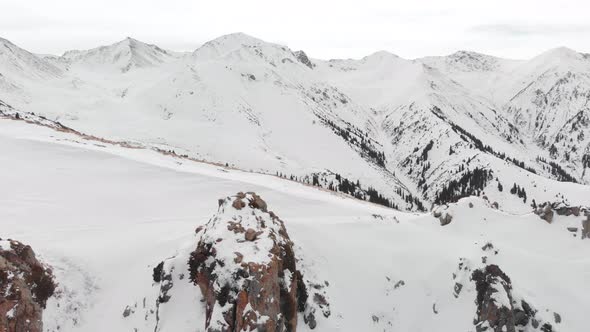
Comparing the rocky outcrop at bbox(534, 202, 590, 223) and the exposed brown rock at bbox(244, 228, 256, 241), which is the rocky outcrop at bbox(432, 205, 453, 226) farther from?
the exposed brown rock at bbox(244, 228, 256, 241)

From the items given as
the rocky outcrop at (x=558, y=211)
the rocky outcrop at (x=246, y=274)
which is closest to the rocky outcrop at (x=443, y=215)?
the rocky outcrop at (x=558, y=211)

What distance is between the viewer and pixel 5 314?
1792 cm

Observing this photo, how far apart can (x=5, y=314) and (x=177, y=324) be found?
746cm

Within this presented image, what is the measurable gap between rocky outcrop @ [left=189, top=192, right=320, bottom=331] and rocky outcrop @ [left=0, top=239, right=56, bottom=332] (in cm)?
738

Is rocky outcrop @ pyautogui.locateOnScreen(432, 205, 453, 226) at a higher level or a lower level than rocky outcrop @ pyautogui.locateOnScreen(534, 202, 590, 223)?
lower

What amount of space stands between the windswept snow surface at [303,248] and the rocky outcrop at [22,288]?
1.11 meters

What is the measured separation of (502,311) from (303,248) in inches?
536

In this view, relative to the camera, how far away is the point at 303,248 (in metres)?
30.2

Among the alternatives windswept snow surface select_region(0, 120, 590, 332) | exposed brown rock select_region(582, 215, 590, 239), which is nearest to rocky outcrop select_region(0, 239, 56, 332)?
windswept snow surface select_region(0, 120, 590, 332)

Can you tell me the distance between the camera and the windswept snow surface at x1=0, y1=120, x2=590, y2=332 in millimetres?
24109

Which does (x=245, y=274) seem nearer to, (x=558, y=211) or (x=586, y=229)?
(x=586, y=229)

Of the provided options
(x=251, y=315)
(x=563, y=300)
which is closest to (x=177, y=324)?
(x=251, y=315)

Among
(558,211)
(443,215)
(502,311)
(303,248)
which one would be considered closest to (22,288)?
(303,248)

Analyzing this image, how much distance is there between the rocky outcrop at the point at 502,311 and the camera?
2697cm
